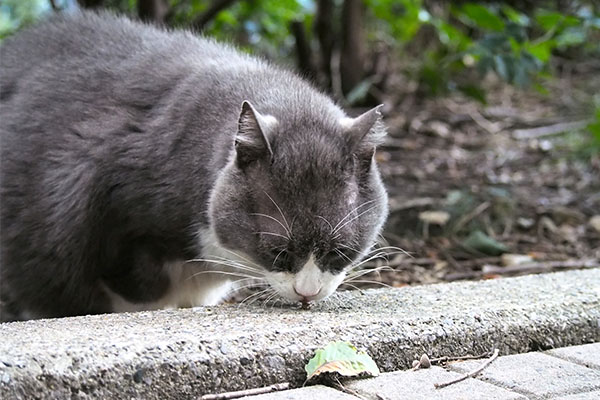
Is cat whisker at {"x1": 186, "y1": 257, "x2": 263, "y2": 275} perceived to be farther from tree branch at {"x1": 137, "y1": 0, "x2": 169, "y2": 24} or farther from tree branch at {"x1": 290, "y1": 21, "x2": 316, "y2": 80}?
tree branch at {"x1": 290, "y1": 21, "x2": 316, "y2": 80}

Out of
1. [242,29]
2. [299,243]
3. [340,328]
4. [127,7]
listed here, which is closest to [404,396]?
[340,328]

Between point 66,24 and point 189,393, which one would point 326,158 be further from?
point 66,24

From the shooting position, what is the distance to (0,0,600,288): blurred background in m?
4.05

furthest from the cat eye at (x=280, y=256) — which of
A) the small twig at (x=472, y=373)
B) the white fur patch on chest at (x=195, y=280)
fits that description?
the small twig at (x=472, y=373)

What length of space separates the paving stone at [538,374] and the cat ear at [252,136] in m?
0.82

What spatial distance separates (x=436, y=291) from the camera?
2658 mm

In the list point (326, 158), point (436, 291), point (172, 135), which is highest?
point (326, 158)

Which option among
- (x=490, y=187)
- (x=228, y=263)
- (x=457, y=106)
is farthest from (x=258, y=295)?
(x=457, y=106)

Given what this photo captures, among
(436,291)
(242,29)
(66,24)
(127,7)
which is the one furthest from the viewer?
(242,29)

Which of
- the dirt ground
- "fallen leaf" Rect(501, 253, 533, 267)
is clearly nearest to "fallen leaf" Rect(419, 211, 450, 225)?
the dirt ground

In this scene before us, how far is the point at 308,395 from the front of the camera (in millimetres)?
1880

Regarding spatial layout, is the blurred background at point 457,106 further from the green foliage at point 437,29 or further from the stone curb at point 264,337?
the stone curb at point 264,337

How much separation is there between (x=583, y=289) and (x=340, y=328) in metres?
1.00

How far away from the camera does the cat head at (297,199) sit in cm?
238
